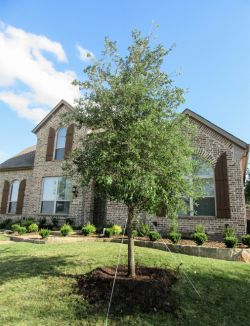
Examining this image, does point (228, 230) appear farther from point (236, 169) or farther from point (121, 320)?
point (121, 320)

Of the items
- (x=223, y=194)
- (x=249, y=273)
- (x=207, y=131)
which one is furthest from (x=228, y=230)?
(x=207, y=131)

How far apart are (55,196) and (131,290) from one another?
40.7 feet

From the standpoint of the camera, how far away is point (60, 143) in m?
17.8

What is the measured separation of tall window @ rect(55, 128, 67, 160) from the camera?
57.4ft

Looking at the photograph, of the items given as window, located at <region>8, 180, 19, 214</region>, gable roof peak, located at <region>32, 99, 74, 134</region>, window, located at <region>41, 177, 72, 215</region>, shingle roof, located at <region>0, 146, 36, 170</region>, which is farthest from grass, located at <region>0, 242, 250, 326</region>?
gable roof peak, located at <region>32, 99, 74, 134</region>

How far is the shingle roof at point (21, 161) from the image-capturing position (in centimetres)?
1906

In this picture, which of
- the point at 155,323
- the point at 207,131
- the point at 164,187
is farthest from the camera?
the point at 207,131

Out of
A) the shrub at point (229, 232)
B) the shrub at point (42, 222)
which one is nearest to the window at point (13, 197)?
the shrub at point (42, 222)

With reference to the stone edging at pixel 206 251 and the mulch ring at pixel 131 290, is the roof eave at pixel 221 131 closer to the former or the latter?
the stone edging at pixel 206 251

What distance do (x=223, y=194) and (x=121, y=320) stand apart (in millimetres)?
8419

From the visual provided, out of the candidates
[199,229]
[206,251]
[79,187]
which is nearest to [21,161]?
[79,187]

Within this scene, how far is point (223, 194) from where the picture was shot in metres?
11.7

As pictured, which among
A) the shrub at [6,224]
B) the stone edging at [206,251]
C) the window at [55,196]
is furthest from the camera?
the shrub at [6,224]

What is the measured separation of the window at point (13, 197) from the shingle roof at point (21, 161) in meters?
1.15
